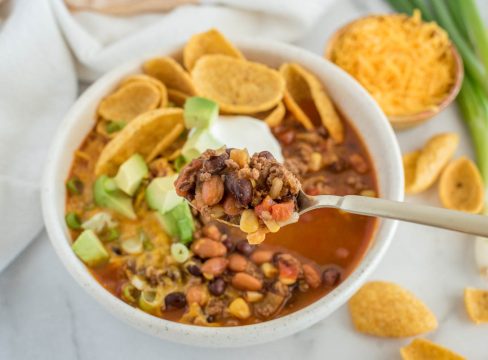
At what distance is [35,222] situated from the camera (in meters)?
2.48

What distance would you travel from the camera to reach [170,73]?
2.50 meters

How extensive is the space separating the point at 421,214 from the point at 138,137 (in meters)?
1.13

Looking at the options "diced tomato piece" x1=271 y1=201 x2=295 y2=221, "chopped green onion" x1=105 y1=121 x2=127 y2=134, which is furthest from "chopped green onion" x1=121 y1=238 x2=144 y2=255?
"diced tomato piece" x1=271 y1=201 x2=295 y2=221

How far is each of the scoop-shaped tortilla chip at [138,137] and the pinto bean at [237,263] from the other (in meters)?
0.55

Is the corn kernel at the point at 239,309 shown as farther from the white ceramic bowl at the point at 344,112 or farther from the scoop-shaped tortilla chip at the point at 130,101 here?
the scoop-shaped tortilla chip at the point at 130,101

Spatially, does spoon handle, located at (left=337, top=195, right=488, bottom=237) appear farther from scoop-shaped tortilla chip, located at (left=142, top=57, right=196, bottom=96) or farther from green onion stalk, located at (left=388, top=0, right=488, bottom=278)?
→ green onion stalk, located at (left=388, top=0, right=488, bottom=278)

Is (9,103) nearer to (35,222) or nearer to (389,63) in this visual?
(35,222)

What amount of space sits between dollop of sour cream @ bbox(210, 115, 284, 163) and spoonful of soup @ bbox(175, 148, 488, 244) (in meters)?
0.62

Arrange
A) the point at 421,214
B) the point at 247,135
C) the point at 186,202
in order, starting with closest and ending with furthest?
the point at 421,214 → the point at 186,202 → the point at 247,135

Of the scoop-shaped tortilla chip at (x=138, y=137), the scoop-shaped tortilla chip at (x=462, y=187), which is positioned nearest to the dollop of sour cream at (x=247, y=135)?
the scoop-shaped tortilla chip at (x=138, y=137)

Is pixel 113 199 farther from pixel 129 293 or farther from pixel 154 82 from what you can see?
pixel 154 82

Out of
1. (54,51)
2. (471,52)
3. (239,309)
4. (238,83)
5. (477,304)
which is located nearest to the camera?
(239,309)

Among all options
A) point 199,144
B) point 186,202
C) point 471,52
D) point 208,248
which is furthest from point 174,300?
point 471,52

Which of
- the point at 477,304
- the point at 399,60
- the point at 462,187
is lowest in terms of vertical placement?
the point at 477,304
